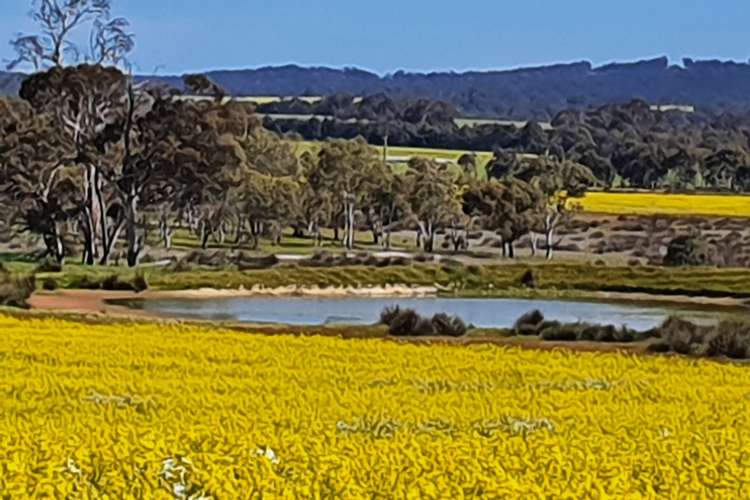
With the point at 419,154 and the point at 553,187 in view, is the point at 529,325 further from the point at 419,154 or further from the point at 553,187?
the point at 419,154

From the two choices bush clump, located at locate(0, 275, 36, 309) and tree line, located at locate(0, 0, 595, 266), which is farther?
tree line, located at locate(0, 0, 595, 266)

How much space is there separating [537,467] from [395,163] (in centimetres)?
10271

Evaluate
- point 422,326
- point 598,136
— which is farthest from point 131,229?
point 598,136

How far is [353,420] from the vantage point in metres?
13.1

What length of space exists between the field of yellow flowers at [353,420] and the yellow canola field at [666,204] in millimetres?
62210

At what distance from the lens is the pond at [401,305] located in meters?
41.0

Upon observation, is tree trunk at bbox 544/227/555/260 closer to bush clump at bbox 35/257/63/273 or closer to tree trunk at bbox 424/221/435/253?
tree trunk at bbox 424/221/435/253

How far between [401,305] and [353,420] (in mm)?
33700

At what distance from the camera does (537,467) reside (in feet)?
29.8

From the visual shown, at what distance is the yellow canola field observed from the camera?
8606 centimetres

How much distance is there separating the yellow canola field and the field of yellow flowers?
204 feet

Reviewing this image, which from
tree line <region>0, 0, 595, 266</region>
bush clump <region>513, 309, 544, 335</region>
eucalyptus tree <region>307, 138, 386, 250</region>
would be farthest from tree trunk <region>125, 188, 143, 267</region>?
bush clump <region>513, 309, 544, 335</region>

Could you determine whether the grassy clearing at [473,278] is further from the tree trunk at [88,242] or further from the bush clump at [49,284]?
the tree trunk at [88,242]

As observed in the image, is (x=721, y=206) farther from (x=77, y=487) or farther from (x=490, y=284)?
(x=77, y=487)
